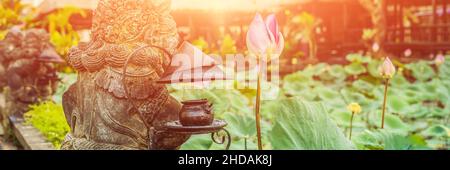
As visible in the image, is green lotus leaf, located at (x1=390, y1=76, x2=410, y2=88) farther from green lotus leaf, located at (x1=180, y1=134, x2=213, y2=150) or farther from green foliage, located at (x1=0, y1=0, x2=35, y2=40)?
green lotus leaf, located at (x1=180, y1=134, x2=213, y2=150)

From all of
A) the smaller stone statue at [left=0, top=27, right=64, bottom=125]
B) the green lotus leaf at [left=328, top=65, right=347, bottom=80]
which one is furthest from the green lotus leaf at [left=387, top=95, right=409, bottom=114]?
the green lotus leaf at [left=328, top=65, right=347, bottom=80]

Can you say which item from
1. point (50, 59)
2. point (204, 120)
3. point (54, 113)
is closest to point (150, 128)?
point (204, 120)

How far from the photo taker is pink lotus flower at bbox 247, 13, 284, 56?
5.58 ft

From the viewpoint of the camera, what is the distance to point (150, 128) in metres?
2.14

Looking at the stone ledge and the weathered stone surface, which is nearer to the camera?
the weathered stone surface

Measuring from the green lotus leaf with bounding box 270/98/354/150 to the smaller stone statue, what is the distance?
3550 millimetres

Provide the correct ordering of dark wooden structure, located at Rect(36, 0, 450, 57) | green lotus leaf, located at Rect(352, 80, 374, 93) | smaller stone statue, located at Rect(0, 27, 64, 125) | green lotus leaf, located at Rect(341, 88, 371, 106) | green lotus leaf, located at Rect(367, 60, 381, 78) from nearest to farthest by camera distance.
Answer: smaller stone statue, located at Rect(0, 27, 64, 125)
green lotus leaf, located at Rect(341, 88, 371, 106)
green lotus leaf, located at Rect(352, 80, 374, 93)
green lotus leaf, located at Rect(367, 60, 381, 78)
dark wooden structure, located at Rect(36, 0, 450, 57)

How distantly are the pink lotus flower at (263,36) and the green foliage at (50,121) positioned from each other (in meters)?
2.35

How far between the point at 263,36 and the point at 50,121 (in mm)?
3071

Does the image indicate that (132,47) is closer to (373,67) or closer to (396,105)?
(396,105)

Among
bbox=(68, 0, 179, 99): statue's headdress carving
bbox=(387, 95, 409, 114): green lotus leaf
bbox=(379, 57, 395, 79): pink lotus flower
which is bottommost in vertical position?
bbox=(387, 95, 409, 114): green lotus leaf

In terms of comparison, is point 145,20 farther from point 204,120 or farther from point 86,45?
point 204,120

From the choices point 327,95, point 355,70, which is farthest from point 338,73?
point 327,95
